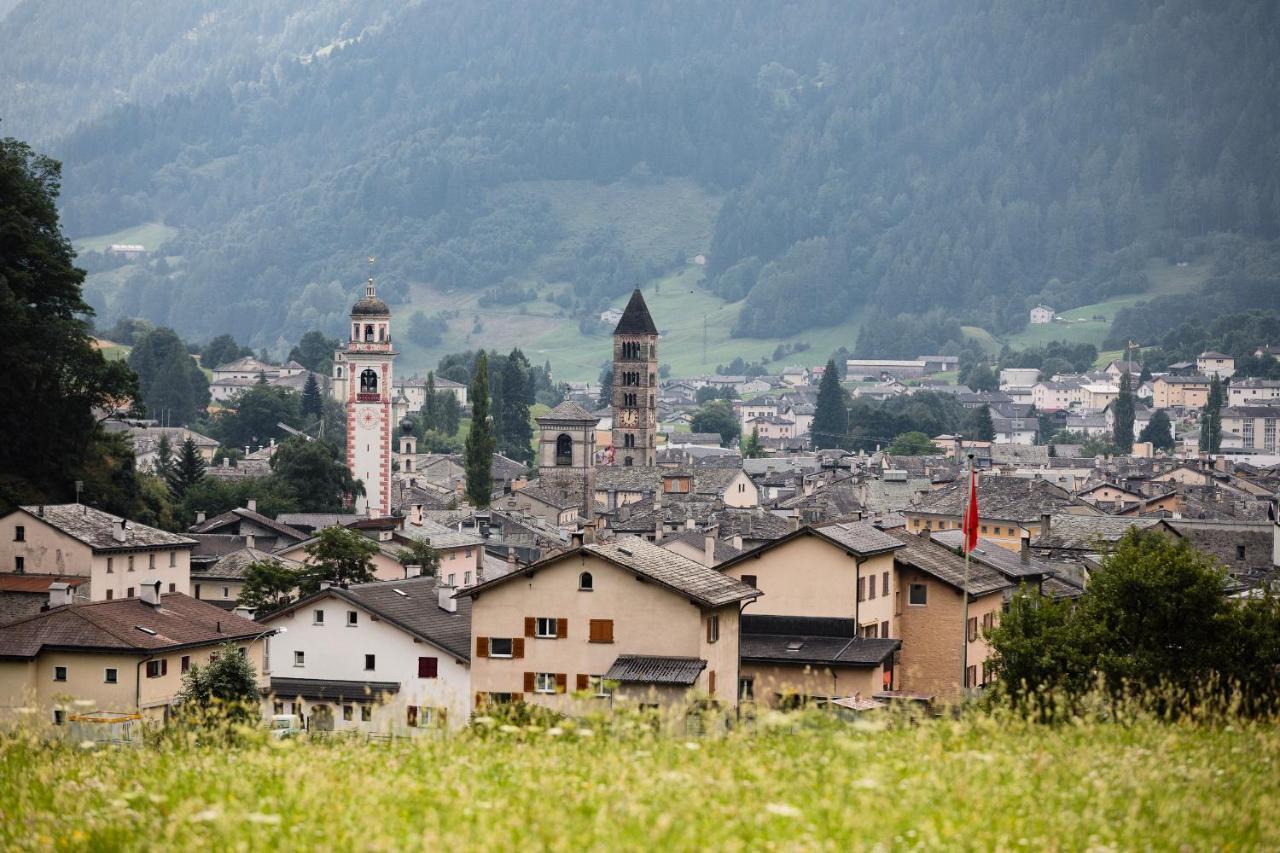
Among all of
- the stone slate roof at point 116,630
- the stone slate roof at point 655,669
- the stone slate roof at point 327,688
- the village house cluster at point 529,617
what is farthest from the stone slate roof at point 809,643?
the stone slate roof at point 116,630

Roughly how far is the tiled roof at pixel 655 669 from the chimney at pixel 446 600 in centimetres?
1388

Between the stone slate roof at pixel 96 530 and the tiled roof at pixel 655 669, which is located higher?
the stone slate roof at pixel 96 530

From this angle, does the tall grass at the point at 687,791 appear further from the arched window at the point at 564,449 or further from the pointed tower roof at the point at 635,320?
the pointed tower roof at the point at 635,320

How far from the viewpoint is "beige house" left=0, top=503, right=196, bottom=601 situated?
2346 inches

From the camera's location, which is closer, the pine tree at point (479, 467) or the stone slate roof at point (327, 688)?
the stone slate roof at point (327, 688)

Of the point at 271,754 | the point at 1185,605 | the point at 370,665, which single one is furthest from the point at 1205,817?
the point at 370,665

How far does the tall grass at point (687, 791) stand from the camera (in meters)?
12.2

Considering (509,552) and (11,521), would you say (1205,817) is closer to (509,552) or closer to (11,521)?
(11,521)

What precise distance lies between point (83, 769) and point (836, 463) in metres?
161

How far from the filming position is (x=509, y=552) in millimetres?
91375

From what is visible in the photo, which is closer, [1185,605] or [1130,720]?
[1130,720]

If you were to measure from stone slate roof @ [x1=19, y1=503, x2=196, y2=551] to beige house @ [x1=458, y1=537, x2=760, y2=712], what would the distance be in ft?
81.4

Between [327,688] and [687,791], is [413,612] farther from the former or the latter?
[687,791]

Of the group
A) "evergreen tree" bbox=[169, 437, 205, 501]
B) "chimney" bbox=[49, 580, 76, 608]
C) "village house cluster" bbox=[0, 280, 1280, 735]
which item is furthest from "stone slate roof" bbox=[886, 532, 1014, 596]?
"evergreen tree" bbox=[169, 437, 205, 501]
